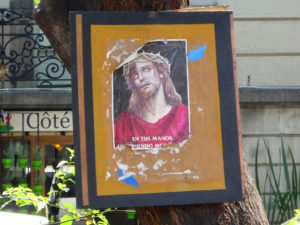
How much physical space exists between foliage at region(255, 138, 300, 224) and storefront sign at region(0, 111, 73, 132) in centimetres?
279

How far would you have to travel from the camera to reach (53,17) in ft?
8.87

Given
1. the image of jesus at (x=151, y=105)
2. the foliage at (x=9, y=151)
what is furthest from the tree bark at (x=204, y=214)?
the foliage at (x=9, y=151)

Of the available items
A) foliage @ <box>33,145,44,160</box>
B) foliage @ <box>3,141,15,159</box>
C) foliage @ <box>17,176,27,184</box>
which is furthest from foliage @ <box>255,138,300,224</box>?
foliage @ <box>3,141,15,159</box>

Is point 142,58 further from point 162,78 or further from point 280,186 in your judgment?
point 280,186

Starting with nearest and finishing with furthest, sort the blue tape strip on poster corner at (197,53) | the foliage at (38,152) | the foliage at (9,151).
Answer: the blue tape strip on poster corner at (197,53)
the foliage at (9,151)
the foliage at (38,152)

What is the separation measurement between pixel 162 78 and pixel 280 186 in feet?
24.6

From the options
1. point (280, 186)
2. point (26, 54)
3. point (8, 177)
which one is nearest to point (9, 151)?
point (8, 177)

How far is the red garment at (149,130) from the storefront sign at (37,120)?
24.0 feet

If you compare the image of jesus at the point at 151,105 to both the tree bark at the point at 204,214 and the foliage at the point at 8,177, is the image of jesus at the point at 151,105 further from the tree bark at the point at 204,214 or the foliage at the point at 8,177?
the foliage at the point at 8,177

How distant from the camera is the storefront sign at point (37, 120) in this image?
948cm

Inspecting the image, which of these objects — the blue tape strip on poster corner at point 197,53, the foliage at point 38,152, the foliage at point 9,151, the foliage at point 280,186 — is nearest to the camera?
the blue tape strip on poster corner at point 197,53

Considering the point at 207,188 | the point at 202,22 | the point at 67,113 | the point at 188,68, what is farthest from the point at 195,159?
the point at 67,113

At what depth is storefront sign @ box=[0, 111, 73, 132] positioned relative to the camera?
9484 mm

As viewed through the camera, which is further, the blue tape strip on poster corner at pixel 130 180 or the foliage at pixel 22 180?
the foliage at pixel 22 180
